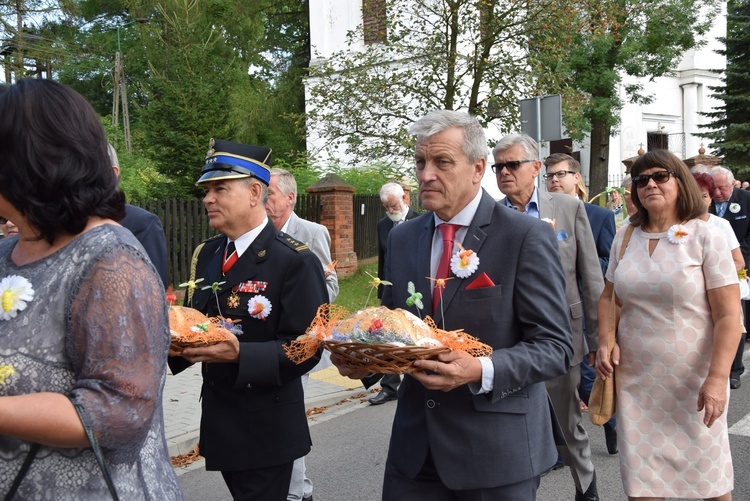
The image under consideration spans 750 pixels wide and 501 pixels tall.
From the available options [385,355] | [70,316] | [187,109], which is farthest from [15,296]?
[187,109]

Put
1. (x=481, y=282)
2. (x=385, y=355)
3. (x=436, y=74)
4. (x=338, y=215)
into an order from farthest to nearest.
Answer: (x=436, y=74) → (x=338, y=215) → (x=481, y=282) → (x=385, y=355)

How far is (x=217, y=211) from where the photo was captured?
348 cm

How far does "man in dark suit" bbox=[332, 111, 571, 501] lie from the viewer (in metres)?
2.58

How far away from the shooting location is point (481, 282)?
8.59ft

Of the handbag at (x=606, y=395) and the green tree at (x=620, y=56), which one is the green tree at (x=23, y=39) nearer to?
the green tree at (x=620, y=56)

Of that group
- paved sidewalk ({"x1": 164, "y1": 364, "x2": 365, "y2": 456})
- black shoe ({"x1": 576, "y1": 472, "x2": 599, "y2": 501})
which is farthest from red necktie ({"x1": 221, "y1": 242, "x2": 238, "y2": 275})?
paved sidewalk ({"x1": 164, "y1": 364, "x2": 365, "y2": 456})

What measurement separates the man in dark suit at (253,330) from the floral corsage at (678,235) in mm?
1793

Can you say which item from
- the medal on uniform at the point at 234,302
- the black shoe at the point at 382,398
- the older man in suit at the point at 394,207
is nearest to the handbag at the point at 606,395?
the medal on uniform at the point at 234,302

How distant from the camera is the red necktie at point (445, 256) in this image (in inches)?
108

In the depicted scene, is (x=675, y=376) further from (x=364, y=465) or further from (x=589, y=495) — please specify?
(x=364, y=465)

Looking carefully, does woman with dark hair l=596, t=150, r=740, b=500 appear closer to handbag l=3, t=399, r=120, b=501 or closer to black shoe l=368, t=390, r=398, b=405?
handbag l=3, t=399, r=120, b=501

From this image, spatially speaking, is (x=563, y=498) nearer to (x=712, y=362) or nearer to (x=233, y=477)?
(x=712, y=362)

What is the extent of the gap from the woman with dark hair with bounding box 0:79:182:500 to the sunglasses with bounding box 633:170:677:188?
2.93 m

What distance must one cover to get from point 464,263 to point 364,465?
353 cm
